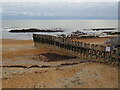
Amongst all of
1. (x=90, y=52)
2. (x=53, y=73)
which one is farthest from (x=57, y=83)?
(x=90, y=52)

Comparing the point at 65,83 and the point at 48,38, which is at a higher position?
the point at 48,38

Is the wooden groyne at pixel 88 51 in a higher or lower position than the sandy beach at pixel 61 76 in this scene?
higher

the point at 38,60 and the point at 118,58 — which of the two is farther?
the point at 38,60

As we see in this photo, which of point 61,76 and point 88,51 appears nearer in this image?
point 61,76

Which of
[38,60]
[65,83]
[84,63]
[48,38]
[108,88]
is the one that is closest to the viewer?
[108,88]

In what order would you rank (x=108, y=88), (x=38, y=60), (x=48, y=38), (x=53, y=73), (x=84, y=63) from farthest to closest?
(x=48, y=38), (x=38, y=60), (x=84, y=63), (x=53, y=73), (x=108, y=88)

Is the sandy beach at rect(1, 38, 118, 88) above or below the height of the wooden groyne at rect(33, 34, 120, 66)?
below

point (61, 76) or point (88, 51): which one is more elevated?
point (88, 51)

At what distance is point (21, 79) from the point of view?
13.6 meters

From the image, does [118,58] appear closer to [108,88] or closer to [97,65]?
[97,65]

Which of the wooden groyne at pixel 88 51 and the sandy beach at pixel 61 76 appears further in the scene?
the wooden groyne at pixel 88 51

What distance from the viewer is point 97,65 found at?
55.8 ft

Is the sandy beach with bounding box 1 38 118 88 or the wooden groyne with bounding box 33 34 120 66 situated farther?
the wooden groyne with bounding box 33 34 120 66

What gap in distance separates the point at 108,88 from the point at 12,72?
25.0 feet
